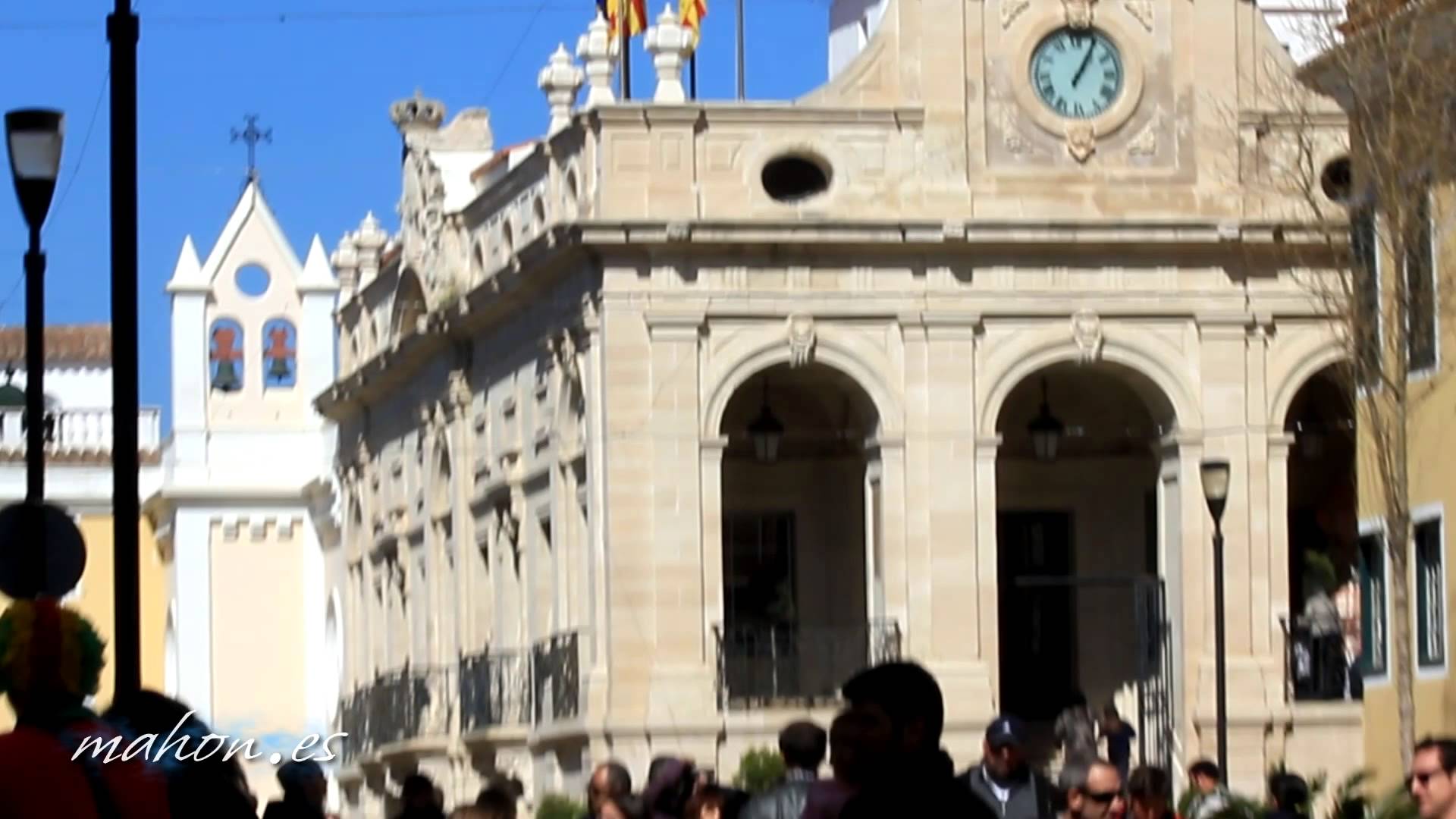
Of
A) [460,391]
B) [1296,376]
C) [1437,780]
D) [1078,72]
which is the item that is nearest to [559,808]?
[1296,376]

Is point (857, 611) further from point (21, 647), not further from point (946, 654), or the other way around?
point (21, 647)

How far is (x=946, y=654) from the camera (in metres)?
35.7

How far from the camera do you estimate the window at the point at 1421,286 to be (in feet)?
86.0

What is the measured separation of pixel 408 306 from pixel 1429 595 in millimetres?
23203

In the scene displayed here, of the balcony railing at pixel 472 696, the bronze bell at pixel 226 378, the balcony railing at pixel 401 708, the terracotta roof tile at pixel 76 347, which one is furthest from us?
the terracotta roof tile at pixel 76 347

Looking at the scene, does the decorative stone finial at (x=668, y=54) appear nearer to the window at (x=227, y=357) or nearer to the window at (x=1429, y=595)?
the window at (x=1429, y=595)

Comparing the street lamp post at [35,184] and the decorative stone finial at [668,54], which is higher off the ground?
the decorative stone finial at [668,54]

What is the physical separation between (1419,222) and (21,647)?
1958 cm

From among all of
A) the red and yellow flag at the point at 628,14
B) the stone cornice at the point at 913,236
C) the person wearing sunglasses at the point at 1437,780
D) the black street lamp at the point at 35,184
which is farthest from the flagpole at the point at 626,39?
the person wearing sunglasses at the point at 1437,780

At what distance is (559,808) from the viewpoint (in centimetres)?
3097

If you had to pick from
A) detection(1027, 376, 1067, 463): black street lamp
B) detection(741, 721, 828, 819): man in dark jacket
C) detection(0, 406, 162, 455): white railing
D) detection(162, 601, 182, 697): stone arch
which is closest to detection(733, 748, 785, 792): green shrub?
detection(1027, 376, 1067, 463): black street lamp

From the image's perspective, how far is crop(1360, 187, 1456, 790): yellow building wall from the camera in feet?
84.4

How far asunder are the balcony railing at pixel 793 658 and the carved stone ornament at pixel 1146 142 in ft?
18.1

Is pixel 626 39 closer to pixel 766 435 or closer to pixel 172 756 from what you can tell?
pixel 766 435
